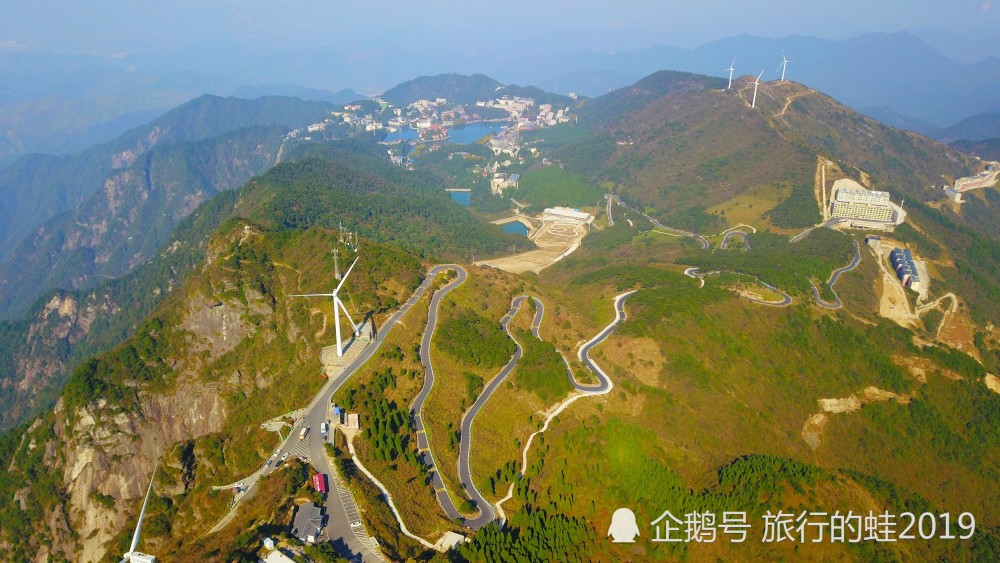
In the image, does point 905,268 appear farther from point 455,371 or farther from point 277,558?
point 277,558

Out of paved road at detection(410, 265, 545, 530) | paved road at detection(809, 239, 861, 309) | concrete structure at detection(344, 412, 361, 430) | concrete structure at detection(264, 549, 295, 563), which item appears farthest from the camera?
paved road at detection(809, 239, 861, 309)

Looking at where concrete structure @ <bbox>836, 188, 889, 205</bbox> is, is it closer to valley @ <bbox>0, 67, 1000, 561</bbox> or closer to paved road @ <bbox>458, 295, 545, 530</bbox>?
valley @ <bbox>0, 67, 1000, 561</bbox>

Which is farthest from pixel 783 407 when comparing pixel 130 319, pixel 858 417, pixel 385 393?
pixel 130 319

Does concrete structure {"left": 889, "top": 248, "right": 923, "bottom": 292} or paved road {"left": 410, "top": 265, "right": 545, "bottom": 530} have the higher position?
paved road {"left": 410, "top": 265, "right": 545, "bottom": 530}

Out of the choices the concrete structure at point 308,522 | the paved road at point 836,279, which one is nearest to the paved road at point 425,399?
the concrete structure at point 308,522

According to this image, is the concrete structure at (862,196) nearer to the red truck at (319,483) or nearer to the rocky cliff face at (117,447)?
the red truck at (319,483)

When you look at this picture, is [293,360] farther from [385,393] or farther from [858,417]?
[858,417]

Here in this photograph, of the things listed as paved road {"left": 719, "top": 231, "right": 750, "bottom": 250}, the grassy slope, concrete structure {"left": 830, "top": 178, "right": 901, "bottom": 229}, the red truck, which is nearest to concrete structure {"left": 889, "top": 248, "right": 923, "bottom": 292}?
concrete structure {"left": 830, "top": 178, "right": 901, "bottom": 229}
